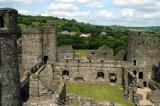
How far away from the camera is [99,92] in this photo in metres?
33.5

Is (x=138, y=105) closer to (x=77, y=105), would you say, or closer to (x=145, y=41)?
(x=77, y=105)

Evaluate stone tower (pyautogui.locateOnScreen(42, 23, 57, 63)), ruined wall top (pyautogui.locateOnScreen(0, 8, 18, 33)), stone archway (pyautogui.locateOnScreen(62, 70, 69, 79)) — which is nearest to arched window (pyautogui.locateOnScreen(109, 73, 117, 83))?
stone archway (pyautogui.locateOnScreen(62, 70, 69, 79))

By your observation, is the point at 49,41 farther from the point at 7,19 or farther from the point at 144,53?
the point at 7,19

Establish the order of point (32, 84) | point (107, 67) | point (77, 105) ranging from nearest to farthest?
point (77, 105) < point (32, 84) < point (107, 67)

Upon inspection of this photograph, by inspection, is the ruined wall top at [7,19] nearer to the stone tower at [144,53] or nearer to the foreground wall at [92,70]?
the foreground wall at [92,70]

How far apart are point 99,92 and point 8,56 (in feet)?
45.5

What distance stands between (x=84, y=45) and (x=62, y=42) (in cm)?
600

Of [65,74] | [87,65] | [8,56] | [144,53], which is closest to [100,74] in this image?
[87,65]

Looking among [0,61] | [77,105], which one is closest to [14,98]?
[0,61]

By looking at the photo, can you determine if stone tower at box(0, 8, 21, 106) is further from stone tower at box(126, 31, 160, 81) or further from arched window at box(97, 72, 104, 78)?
stone tower at box(126, 31, 160, 81)

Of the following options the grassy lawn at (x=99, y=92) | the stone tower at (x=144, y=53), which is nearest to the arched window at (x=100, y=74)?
the grassy lawn at (x=99, y=92)

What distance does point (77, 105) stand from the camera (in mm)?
24828

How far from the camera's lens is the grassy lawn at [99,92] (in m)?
31.4

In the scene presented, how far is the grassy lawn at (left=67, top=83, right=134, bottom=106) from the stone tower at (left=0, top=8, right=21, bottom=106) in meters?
10.7
